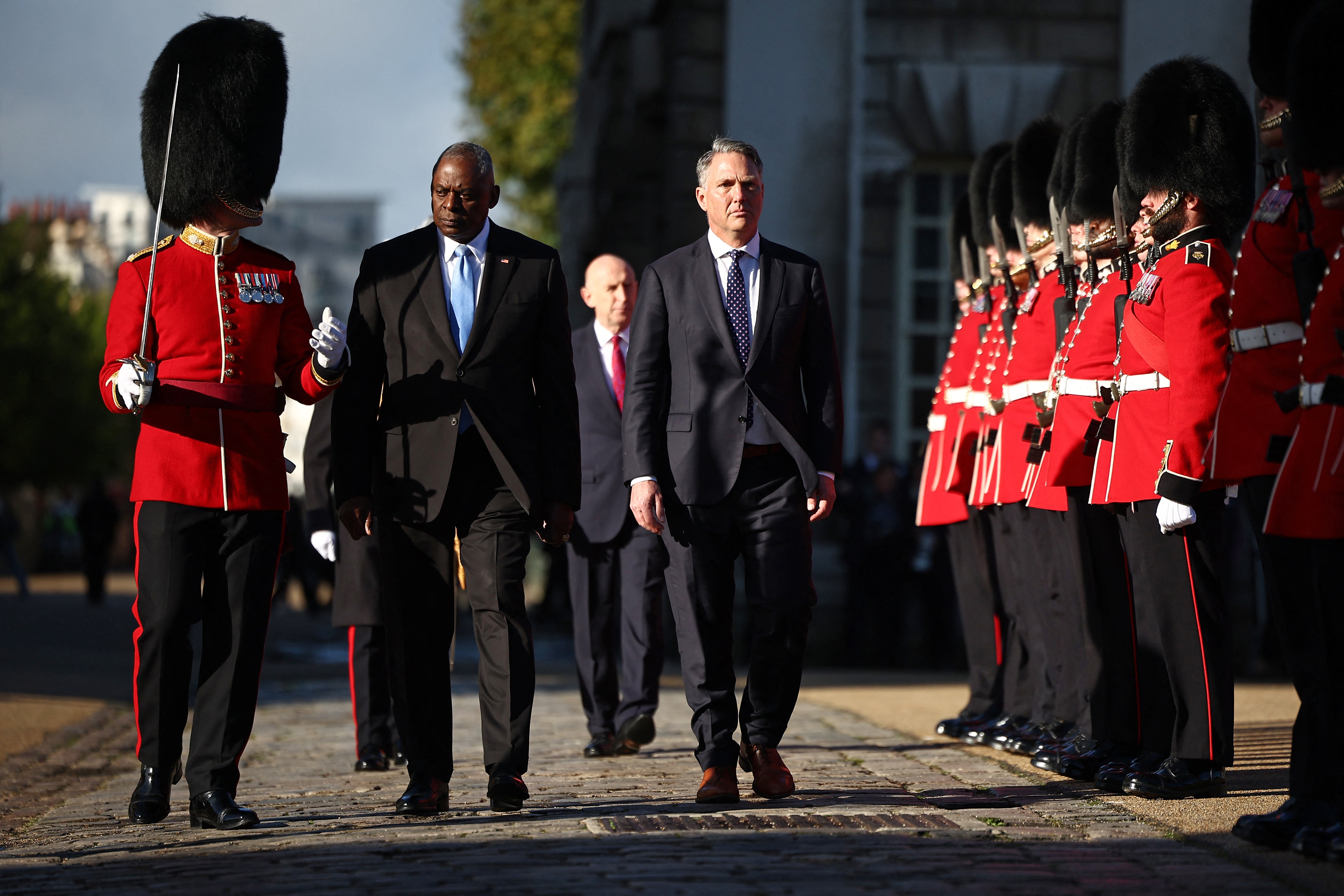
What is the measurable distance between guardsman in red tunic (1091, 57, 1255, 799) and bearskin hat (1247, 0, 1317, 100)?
66 cm

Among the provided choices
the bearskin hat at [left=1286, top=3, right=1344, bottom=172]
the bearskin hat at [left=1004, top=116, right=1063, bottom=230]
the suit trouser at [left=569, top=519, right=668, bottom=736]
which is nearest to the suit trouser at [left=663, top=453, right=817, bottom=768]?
the suit trouser at [left=569, top=519, right=668, bottom=736]

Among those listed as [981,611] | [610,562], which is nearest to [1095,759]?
[981,611]

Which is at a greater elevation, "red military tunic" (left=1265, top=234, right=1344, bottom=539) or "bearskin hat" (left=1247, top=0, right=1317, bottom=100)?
"bearskin hat" (left=1247, top=0, right=1317, bottom=100)

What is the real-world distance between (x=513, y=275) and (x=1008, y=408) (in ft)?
8.14

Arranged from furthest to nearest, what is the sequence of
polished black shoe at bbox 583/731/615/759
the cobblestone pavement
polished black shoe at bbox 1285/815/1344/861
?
polished black shoe at bbox 583/731/615/759 → polished black shoe at bbox 1285/815/1344/861 → the cobblestone pavement

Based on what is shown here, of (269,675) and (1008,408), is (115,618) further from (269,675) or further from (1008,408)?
(1008,408)

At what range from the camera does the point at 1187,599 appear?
584cm

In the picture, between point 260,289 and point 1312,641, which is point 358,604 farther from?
point 1312,641

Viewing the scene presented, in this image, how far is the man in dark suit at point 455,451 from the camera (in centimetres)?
560

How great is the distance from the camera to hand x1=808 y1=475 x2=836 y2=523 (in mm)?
5801

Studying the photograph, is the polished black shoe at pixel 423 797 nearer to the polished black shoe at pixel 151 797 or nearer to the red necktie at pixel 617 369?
the polished black shoe at pixel 151 797

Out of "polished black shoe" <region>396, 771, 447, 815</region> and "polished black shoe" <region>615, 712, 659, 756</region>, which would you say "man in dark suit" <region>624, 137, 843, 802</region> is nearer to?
"polished black shoe" <region>396, 771, 447, 815</region>

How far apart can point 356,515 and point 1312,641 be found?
2842 millimetres

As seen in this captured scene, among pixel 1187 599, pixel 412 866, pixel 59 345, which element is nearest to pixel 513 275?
pixel 412 866
